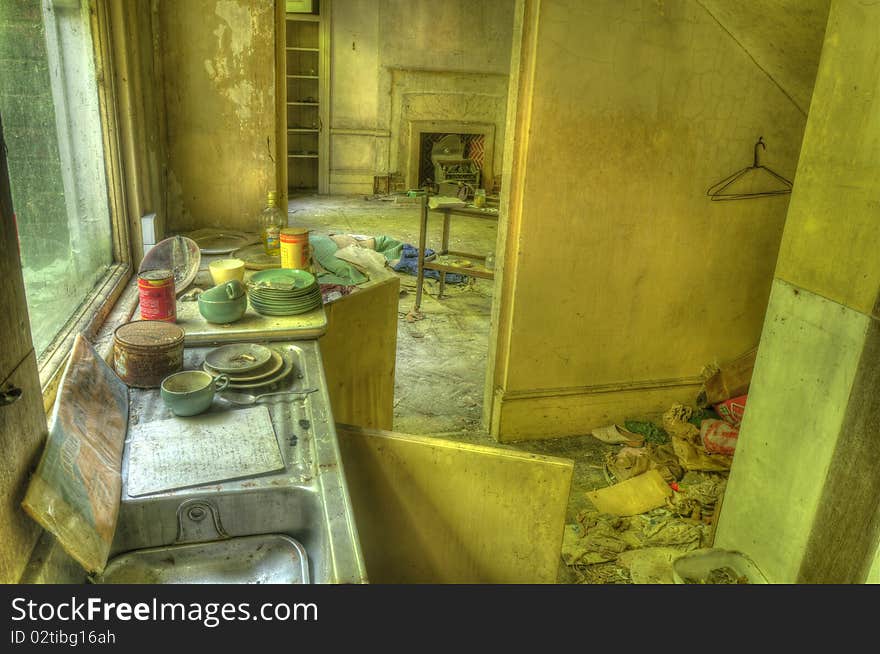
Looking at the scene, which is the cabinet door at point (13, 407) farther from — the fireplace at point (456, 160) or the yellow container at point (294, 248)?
the fireplace at point (456, 160)

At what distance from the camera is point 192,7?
3.61 metres

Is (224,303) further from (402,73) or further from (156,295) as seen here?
(402,73)

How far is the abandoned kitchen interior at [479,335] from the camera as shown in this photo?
1.74m

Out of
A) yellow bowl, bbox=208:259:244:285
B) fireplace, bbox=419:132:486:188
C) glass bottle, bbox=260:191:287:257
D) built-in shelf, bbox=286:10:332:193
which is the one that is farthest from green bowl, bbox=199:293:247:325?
fireplace, bbox=419:132:486:188

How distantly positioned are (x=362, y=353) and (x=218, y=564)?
1813 mm

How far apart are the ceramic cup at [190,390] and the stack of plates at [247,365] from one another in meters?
0.07

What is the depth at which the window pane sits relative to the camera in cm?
218

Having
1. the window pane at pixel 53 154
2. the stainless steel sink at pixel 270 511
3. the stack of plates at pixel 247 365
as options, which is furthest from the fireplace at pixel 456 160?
the stainless steel sink at pixel 270 511

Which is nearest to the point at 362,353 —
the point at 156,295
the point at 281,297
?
the point at 281,297

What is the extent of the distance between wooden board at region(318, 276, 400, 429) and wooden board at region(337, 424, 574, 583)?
952mm

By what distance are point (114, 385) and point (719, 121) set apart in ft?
11.3
